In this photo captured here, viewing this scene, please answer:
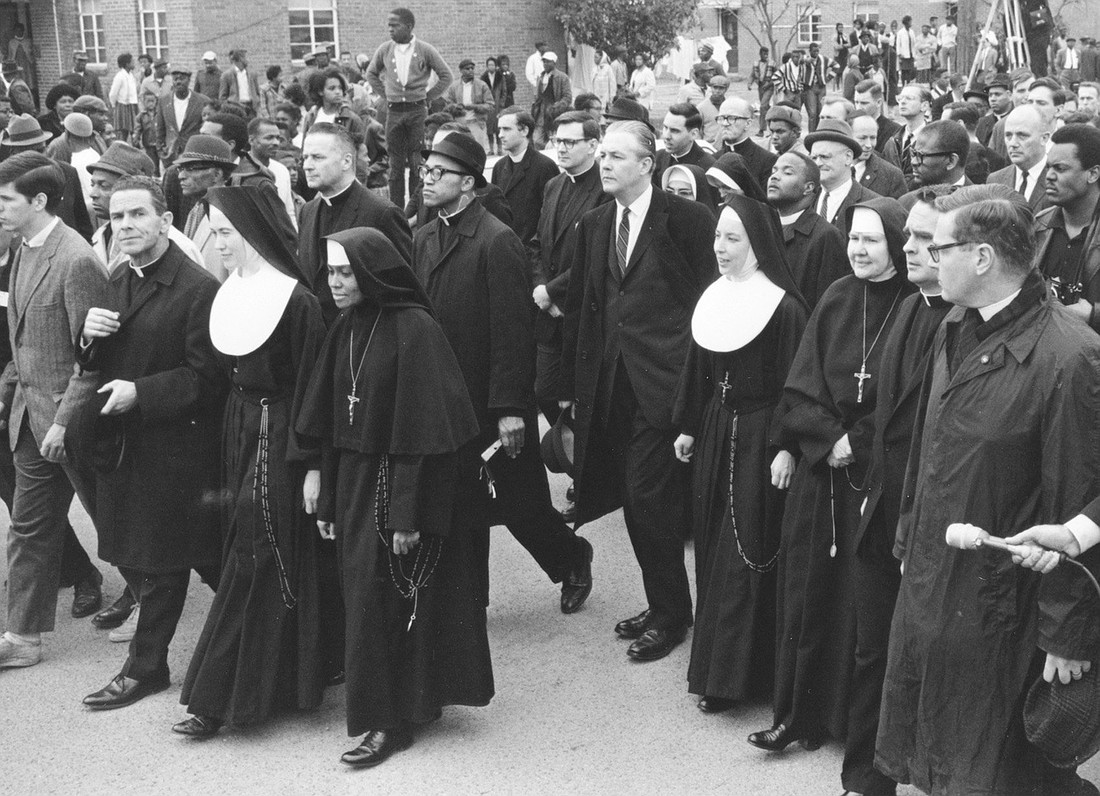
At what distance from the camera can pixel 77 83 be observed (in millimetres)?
22953

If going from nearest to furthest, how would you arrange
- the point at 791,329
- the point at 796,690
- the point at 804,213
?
the point at 796,690 → the point at 791,329 → the point at 804,213

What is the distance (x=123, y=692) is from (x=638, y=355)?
8.83 ft

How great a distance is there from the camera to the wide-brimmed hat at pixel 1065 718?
3875 millimetres

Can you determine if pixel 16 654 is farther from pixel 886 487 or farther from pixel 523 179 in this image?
pixel 523 179

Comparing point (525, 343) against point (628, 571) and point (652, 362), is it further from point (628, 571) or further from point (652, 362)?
point (628, 571)

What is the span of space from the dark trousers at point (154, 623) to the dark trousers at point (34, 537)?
0.65 meters

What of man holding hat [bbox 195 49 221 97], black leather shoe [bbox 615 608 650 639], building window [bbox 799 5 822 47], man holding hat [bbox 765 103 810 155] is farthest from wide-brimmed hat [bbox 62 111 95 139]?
building window [bbox 799 5 822 47]

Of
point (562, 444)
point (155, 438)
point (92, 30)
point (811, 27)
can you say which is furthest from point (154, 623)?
point (811, 27)

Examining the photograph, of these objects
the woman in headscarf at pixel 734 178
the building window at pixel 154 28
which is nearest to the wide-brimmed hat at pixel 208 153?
the woman in headscarf at pixel 734 178

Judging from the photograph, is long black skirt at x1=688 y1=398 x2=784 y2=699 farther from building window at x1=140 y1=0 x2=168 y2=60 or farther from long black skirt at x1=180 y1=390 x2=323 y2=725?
building window at x1=140 y1=0 x2=168 y2=60

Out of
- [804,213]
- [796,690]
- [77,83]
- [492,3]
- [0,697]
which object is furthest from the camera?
[492,3]

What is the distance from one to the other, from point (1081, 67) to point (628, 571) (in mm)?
24283

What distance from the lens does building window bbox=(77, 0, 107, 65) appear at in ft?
94.7

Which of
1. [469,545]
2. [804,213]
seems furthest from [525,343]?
[804,213]
